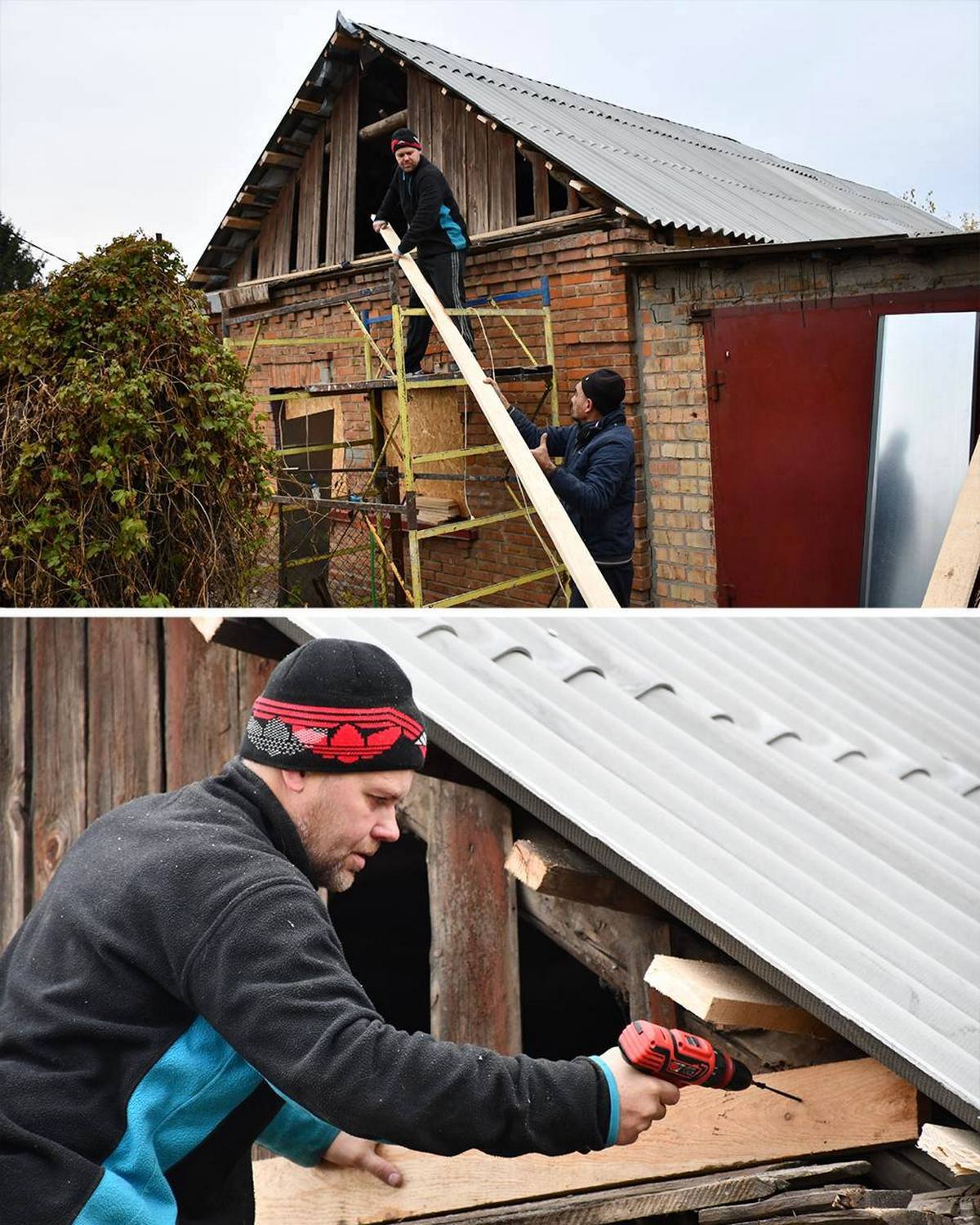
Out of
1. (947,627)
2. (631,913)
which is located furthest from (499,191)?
(631,913)

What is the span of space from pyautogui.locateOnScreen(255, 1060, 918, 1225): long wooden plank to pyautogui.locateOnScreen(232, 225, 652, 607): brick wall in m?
5.73

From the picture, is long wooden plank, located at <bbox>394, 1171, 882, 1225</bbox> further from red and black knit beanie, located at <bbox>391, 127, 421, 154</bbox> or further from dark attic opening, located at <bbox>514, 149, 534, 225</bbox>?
dark attic opening, located at <bbox>514, 149, 534, 225</bbox>

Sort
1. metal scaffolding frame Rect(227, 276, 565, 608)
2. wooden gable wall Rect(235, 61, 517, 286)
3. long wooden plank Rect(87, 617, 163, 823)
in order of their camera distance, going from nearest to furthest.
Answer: long wooden plank Rect(87, 617, 163, 823) → metal scaffolding frame Rect(227, 276, 565, 608) → wooden gable wall Rect(235, 61, 517, 286)

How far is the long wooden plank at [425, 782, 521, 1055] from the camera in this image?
8.86 feet

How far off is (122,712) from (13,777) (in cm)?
55

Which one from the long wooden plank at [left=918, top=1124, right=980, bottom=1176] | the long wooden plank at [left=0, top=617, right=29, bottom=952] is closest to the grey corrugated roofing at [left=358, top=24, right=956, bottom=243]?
the long wooden plank at [left=0, top=617, right=29, bottom=952]

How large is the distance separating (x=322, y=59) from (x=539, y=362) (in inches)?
153

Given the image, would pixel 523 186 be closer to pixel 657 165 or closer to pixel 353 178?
pixel 657 165

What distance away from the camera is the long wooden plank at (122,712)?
346 cm

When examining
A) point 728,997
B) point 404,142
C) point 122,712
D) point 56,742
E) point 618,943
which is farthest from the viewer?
point 404,142

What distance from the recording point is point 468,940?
8.95 ft

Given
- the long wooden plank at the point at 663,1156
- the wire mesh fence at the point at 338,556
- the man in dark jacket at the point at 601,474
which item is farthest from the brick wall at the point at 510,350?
the long wooden plank at the point at 663,1156

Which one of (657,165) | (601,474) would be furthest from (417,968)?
(657,165)

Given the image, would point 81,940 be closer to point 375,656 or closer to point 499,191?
point 375,656
